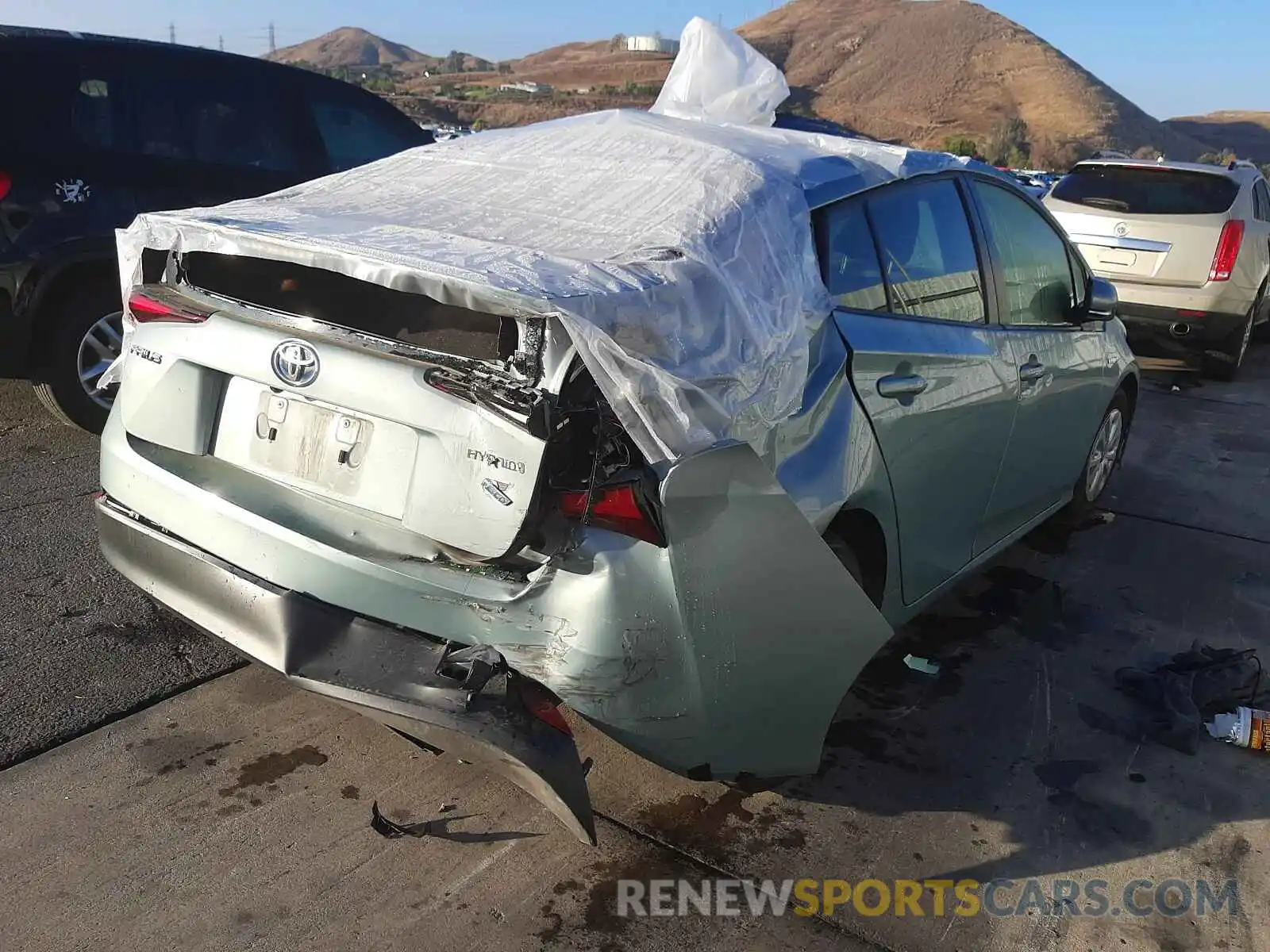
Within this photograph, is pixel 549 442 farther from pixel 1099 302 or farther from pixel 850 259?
pixel 1099 302

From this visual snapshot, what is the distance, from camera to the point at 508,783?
3.06 metres

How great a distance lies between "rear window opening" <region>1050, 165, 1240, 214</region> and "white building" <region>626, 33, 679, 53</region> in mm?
75143

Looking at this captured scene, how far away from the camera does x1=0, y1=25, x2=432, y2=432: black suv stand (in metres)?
5.00

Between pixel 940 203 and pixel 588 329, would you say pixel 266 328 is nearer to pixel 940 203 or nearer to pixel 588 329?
pixel 588 329

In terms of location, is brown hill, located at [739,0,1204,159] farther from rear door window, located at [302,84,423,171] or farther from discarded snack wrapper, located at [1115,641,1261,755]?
discarded snack wrapper, located at [1115,641,1261,755]

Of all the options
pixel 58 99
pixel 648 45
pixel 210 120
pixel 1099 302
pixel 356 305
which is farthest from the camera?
pixel 648 45

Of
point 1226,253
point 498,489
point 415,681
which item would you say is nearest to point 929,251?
point 498,489

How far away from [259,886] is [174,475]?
3.39 ft

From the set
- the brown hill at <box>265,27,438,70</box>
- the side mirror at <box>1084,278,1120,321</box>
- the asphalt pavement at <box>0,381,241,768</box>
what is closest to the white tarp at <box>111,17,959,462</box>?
the asphalt pavement at <box>0,381,241,768</box>

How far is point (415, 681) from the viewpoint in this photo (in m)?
2.35

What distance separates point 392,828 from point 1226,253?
27.8ft

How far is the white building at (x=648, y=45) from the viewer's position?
85.1m

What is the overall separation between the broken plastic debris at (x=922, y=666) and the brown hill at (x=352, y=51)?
421 feet

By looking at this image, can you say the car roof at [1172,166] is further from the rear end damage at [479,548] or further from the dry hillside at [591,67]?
the dry hillside at [591,67]
